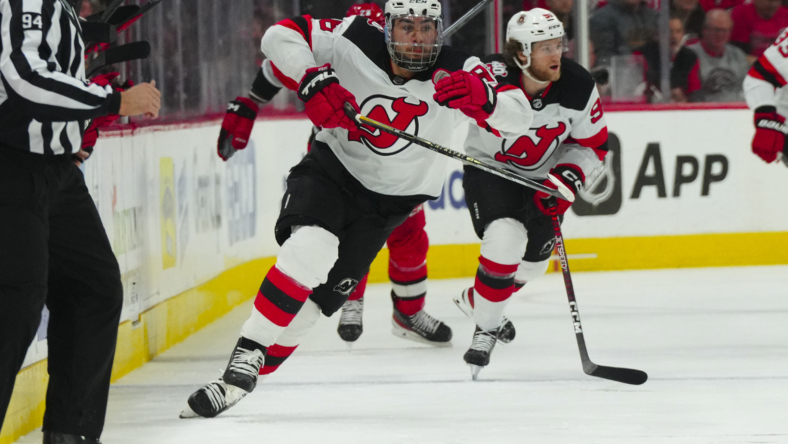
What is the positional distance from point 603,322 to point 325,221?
195 cm

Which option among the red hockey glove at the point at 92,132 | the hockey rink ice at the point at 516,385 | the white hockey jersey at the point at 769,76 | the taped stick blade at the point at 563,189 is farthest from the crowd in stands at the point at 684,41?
the red hockey glove at the point at 92,132

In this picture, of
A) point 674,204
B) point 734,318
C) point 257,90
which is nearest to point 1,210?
point 257,90

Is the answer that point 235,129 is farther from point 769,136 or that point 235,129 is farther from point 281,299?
point 769,136

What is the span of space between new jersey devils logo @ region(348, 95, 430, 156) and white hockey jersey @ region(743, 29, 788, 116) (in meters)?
1.81

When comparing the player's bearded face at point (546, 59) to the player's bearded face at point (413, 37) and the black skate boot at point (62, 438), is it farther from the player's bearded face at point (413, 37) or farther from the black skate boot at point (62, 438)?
the black skate boot at point (62, 438)

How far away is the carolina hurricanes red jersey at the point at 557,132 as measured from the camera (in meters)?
3.25

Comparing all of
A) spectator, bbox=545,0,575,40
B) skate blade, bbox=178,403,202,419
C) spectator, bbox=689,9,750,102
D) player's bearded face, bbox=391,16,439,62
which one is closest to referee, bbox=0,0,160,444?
skate blade, bbox=178,403,202,419

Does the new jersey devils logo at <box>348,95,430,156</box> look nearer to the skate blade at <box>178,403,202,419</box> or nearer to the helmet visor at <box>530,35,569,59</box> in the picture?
the helmet visor at <box>530,35,569,59</box>

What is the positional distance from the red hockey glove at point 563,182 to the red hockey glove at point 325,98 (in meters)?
0.84

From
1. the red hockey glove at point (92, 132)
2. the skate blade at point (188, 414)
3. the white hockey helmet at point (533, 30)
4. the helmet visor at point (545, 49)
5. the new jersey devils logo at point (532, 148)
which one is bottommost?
the skate blade at point (188, 414)

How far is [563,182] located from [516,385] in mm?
651

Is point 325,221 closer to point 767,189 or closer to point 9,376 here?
point 9,376

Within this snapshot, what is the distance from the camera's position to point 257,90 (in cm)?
336

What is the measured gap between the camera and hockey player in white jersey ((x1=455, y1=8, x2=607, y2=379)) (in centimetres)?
318
